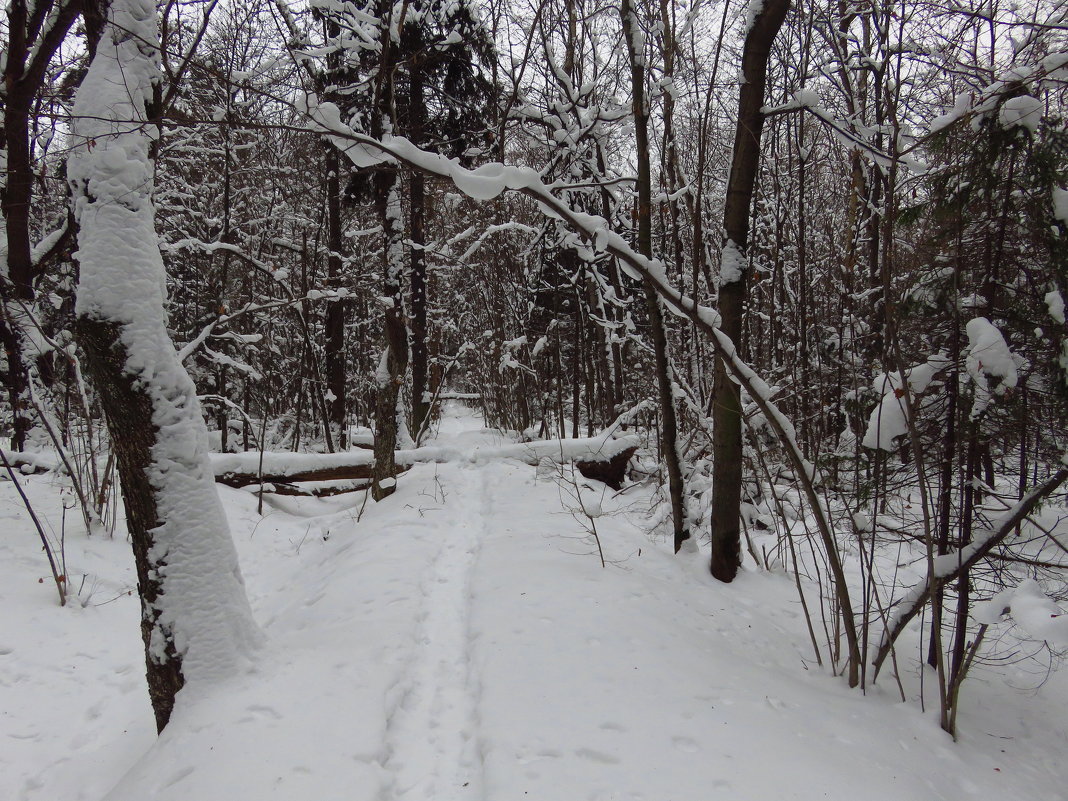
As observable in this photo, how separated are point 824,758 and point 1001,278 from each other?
264cm

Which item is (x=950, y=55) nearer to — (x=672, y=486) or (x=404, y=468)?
(x=672, y=486)

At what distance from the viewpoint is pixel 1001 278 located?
3.03 meters

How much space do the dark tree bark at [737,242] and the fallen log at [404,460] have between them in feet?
11.8

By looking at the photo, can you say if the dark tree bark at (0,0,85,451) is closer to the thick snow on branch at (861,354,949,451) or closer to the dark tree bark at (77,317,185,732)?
the dark tree bark at (77,317,185,732)

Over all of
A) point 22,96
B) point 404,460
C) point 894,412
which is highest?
point 22,96

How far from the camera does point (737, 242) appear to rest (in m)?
4.39

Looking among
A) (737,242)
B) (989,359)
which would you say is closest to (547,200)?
(989,359)

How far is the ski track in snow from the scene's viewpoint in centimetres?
250

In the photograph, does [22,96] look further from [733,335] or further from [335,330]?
[733,335]

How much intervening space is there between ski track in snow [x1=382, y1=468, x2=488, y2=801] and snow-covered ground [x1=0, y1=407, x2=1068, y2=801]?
1 cm

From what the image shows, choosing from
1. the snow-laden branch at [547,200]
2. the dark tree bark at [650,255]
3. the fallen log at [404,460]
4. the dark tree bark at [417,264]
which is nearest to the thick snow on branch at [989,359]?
the snow-laden branch at [547,200]

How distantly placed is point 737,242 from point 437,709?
Answer: 152 inches

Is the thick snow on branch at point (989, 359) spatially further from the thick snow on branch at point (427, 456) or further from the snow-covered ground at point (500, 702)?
the thick snow on branch at point (427, 456)

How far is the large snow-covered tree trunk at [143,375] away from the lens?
2.84 metres
